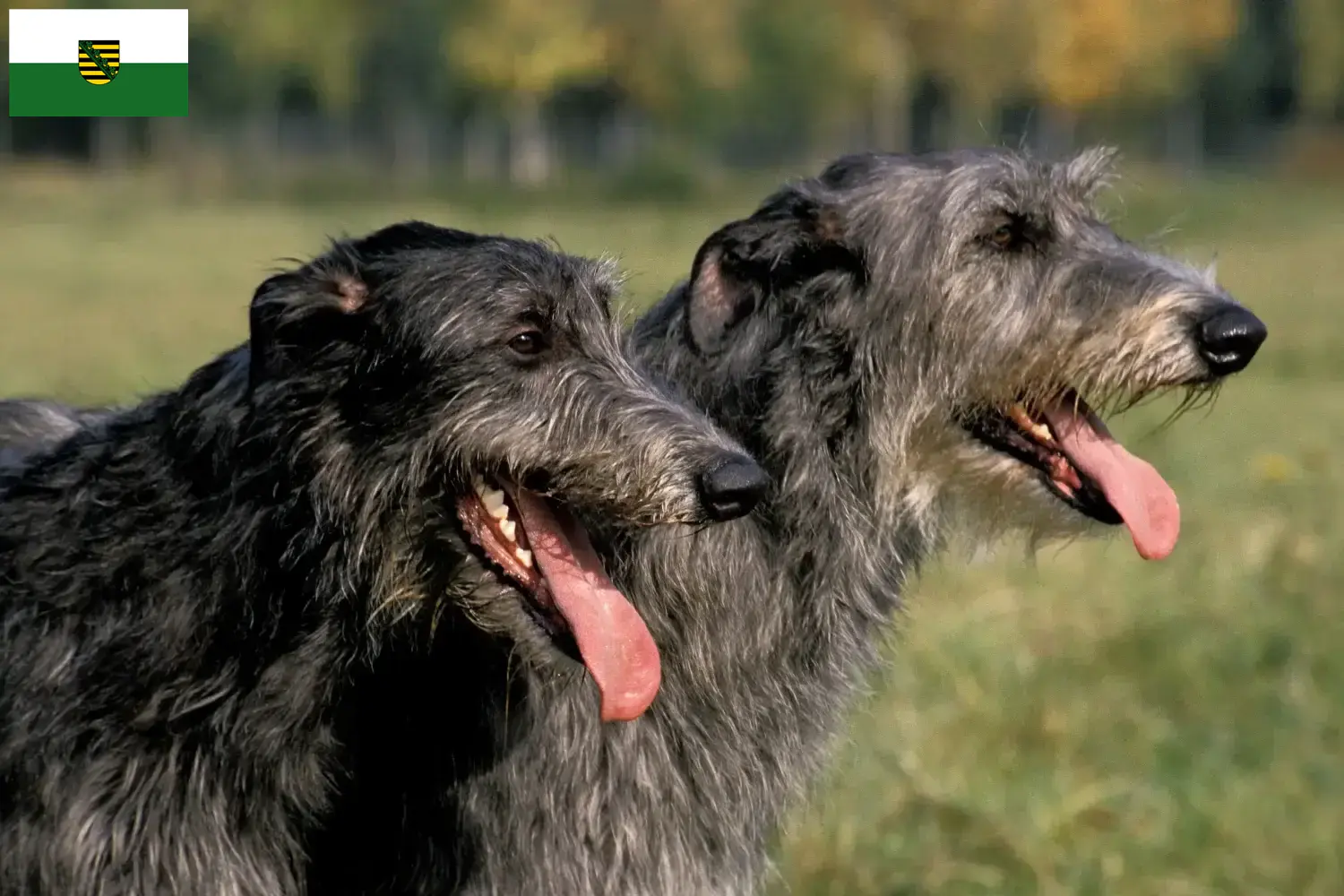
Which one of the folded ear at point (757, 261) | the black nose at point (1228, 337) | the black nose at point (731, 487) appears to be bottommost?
the black nose at point (731, 487)

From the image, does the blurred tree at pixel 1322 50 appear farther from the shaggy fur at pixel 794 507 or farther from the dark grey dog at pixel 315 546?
the dark grey dog at pixel 315 546

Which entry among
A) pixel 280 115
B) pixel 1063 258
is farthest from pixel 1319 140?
pixel 1063 258

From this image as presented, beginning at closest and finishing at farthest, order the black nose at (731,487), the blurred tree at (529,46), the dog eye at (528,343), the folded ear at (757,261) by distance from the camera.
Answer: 1. the black nose at (731,487)
2. the dog eye at (528,343)
3. the folded ear at (757,261)
4. the blurred tree at (529,46)

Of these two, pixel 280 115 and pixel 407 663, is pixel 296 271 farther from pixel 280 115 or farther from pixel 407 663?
pixel 280 115

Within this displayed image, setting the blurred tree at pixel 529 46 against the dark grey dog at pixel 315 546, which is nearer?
the dark grey dog at pixel 315 546

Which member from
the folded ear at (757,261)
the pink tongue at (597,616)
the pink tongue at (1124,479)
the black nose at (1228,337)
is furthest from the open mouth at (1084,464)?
the pink tongue at (597,616)

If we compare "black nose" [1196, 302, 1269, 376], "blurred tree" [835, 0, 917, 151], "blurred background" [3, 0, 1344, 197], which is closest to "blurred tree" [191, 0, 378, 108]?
"blurred background" [3, 0, 1344, 197]

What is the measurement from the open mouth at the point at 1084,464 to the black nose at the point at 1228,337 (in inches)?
12.8

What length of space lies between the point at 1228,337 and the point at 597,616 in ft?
6.19

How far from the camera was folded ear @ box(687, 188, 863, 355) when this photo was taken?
14.3 feet

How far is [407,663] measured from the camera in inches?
149

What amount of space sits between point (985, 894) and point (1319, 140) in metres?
52.3

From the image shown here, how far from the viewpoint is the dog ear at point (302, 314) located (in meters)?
3.55

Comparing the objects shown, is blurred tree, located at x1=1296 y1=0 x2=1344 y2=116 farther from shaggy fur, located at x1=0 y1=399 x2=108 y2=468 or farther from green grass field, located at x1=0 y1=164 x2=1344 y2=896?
shaggy fur, located at x1=0 y1=399 x2=108 y2=468
